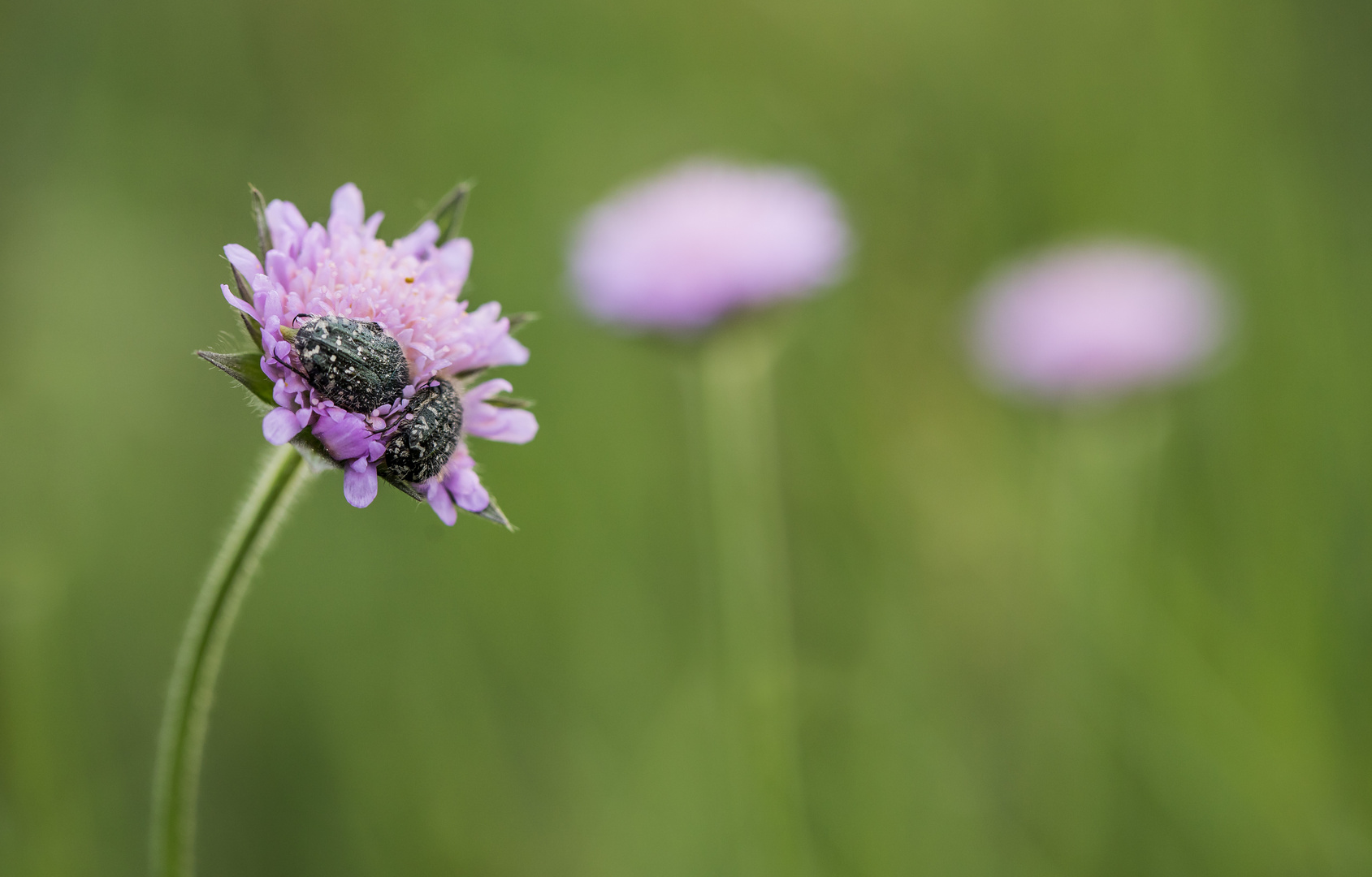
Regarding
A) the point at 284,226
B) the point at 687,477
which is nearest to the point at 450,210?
the point at 284,226

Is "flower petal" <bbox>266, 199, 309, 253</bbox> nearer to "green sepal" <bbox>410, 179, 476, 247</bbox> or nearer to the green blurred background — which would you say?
"green sepal" <bbox>410, 179, 476, 247</bbox>

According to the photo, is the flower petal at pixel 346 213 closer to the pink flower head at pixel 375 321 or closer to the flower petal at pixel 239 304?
the pink flower head at pixel 375 321

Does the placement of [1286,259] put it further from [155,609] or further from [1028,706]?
[155,609]

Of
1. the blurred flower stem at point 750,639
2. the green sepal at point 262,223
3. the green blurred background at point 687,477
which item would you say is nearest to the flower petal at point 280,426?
the green sepal at point 262,223

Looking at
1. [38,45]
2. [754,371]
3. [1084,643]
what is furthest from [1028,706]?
[38,45]

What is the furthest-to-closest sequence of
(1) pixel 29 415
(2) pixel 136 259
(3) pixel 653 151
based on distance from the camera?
(3) pixel 653 151, (2) pixel 136 259, (1) pixel 29 415

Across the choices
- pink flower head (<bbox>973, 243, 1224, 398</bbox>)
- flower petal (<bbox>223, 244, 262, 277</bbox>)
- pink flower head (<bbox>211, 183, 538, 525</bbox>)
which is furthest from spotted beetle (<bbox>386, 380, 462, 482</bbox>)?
pink flower head (<bbox>973, 243, 1224, 398</bbox>)

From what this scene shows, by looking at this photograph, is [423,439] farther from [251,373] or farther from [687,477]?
[687,477]
